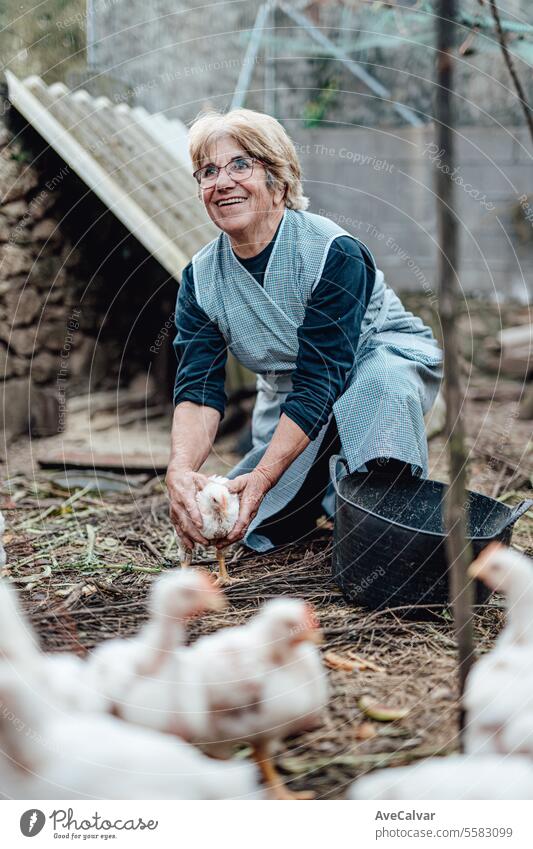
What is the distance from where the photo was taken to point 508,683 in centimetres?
115

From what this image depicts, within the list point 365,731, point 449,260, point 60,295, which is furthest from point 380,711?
point 60,295

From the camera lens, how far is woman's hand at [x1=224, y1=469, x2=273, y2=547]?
5.17 feet

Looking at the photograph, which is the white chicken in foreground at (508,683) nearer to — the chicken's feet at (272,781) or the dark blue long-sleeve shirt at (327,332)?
the chicken's feet at (272,781)

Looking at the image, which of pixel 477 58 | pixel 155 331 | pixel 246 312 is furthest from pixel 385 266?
pixel 246 312

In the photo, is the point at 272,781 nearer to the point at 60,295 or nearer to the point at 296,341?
the point at 296,341

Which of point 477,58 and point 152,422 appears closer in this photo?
point 152,422

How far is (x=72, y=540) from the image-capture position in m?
1.98

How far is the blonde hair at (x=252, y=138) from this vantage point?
157 centimetres

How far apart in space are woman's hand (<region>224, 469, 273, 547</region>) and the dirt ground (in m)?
0.14

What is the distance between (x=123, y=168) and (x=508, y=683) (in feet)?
7.10

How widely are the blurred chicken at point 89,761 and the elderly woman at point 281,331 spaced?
58 cm

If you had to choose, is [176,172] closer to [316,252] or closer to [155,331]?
[155,331]

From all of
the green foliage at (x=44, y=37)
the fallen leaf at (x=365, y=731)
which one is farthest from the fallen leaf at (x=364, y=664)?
→ the green foliage at (x=44, y=37)

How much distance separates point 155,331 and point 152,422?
0.42 m
